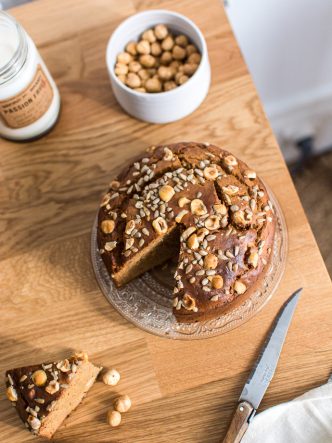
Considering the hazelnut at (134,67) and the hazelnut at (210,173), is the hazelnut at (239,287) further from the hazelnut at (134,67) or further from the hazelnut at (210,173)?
the hazelnut at (134,67)

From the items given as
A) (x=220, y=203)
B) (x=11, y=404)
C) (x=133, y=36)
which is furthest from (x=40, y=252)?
(x=133, y=36)

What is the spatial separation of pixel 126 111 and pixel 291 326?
0.66 metres

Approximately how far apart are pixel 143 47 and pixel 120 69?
0.27 ft

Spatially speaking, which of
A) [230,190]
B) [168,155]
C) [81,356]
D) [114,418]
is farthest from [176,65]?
[114,418]

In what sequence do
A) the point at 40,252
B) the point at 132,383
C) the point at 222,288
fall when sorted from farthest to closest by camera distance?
the point at 40,252, the point at 132,383, the point at 222,288

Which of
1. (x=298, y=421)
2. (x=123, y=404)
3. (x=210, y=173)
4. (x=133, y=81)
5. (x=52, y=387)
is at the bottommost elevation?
(x=298, y=421)

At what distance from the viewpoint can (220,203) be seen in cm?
120

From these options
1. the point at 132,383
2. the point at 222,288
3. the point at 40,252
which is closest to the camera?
the point at 222,288

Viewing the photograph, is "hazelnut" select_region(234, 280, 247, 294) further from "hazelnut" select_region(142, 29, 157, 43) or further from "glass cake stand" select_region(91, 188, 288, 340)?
"hazelnut" select_region(142, 29, 157, 43)

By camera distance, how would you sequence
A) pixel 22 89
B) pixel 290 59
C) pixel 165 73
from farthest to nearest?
1. pixel 290 59
2. pixel 165 73
3. pixel 22 89

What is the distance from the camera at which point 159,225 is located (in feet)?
3.94

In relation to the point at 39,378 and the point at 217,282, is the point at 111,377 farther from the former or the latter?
the point at 217,282

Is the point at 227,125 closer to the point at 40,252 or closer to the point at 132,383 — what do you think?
the point at 40,252

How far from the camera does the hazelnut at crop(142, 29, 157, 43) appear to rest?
55.5 inches
